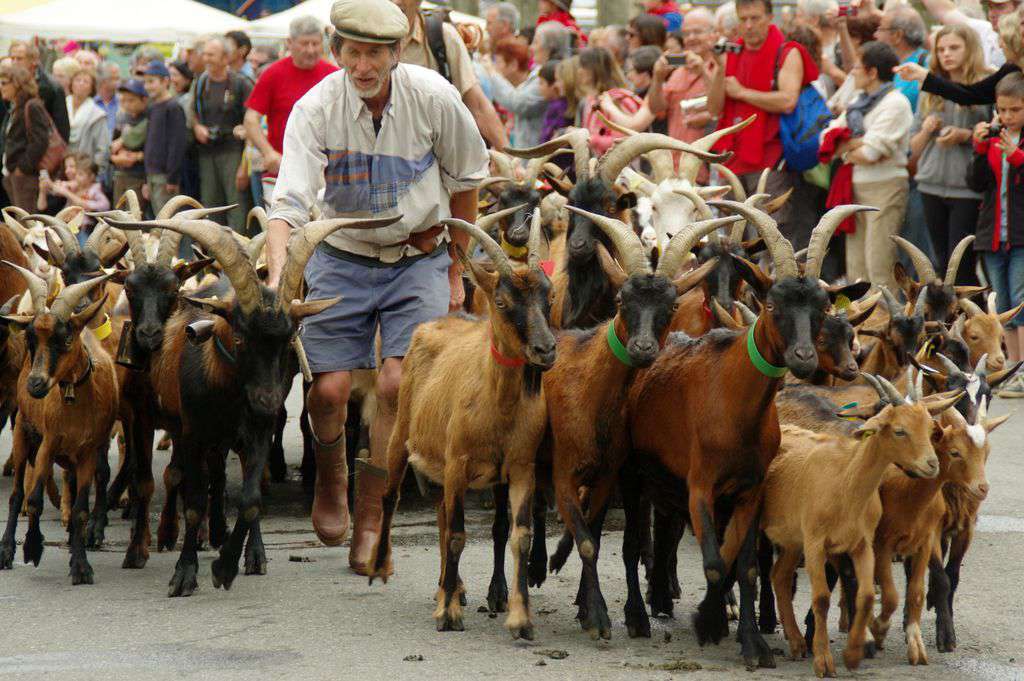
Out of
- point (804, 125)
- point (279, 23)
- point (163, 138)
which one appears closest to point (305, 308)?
point (804, 125)

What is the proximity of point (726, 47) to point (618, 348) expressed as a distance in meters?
6.25

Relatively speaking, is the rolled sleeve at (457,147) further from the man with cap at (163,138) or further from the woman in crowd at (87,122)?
the woman in crowd at (87,122)

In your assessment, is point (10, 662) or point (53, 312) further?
point (53, 312)

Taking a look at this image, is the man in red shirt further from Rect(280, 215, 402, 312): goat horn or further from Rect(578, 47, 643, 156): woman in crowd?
Rect(280, 215, 402, 312): goat horn

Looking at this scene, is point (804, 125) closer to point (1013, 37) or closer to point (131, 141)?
point (1013, 37)

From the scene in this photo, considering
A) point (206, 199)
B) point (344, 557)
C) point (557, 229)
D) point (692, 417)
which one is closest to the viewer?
point (692, 417)

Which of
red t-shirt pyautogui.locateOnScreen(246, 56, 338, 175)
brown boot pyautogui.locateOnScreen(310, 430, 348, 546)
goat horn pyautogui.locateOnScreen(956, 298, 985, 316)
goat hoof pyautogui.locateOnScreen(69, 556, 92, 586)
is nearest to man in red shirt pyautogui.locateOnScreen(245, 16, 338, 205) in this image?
red t-shirt pyautogui.locateOnScreen(246, 56, 338, 175)

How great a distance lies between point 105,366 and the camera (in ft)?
28.3

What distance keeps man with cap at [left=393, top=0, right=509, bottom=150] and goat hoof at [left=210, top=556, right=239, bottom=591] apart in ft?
11.4

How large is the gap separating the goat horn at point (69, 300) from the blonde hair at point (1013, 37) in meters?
6.92

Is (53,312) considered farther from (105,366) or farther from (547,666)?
(547,666)

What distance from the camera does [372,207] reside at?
8.00 metres

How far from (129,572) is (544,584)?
2124 millimetres

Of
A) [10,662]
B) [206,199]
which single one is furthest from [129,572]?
[206,199]
